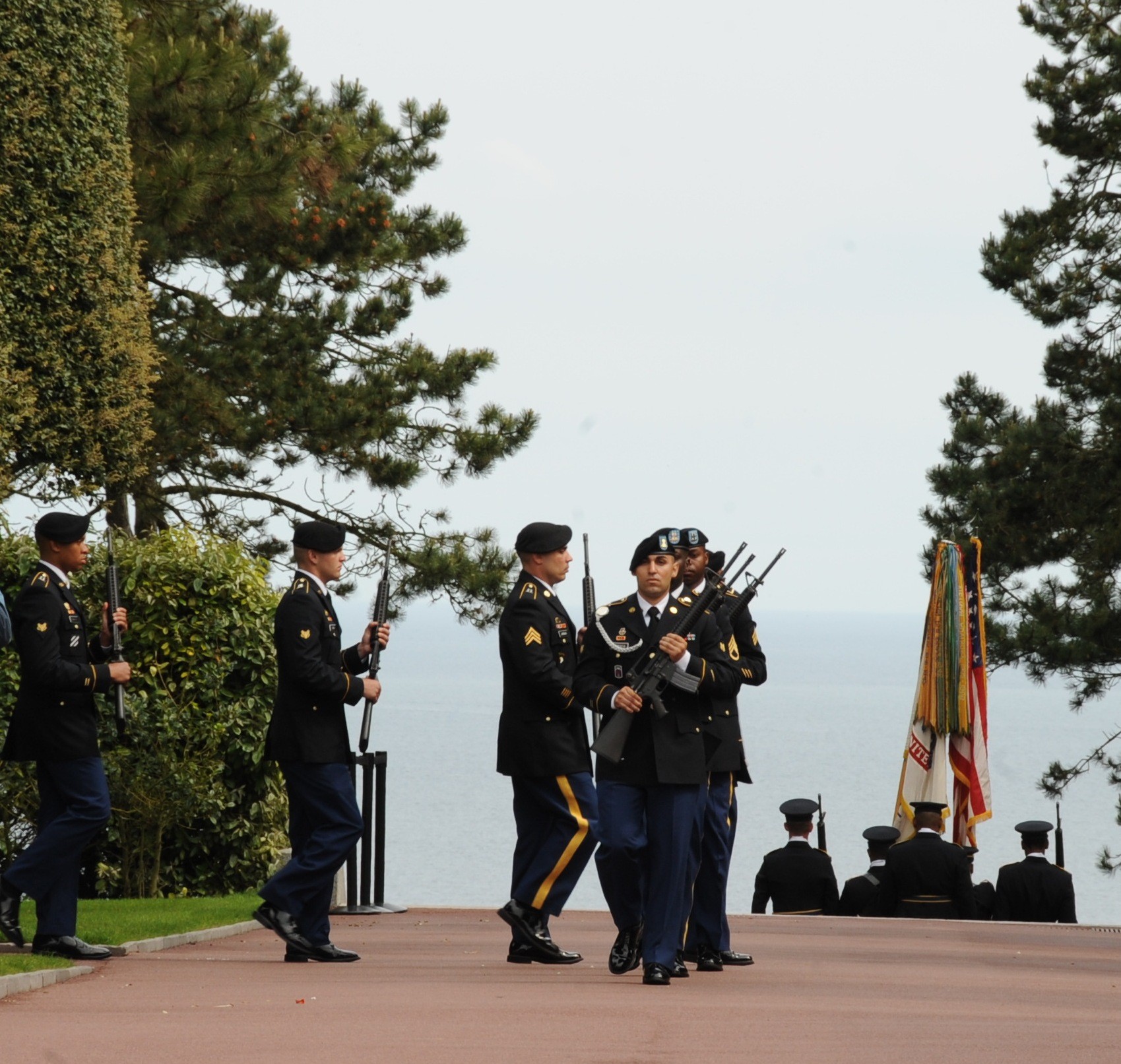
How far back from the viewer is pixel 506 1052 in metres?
5.77

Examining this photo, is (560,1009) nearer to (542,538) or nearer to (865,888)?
(542,538)

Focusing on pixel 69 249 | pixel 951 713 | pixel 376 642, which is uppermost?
pixel 69 249

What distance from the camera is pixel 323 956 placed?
8469mm

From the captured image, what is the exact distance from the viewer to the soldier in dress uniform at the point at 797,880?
43.0ft

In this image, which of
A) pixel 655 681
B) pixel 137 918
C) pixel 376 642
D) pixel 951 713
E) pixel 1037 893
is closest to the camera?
pixel 655 681

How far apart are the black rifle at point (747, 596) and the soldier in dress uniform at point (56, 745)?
9.55 ft

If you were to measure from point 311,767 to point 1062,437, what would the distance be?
1600 centimetres

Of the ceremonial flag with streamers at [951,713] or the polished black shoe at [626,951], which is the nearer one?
the polished black shoe at [626,951]

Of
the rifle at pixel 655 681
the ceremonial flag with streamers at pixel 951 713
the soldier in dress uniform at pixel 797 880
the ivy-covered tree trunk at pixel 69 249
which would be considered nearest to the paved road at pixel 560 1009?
the rifle at pixel 655 681

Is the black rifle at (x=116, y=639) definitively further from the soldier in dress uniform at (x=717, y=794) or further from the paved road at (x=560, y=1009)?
the soldier in dress uniform at (x=717, y=794)

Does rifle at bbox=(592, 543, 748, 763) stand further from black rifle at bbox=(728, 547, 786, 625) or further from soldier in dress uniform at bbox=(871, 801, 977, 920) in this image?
soldier in dress uniform at bbox=(871, 801, 977, 920)

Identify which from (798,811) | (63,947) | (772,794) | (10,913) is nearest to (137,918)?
(10,913)

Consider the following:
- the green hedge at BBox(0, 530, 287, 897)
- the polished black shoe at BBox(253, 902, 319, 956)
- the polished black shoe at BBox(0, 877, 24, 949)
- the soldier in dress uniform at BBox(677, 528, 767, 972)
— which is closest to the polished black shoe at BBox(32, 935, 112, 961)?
the polished black shoe at BBox(0, 877, 24, 949)

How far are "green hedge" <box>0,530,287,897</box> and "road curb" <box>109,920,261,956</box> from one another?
1774mm
